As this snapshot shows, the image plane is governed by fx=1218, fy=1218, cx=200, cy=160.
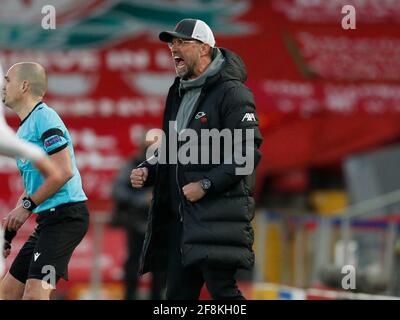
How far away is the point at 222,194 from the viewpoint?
25.1 feet

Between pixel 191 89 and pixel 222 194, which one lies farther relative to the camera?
pixel 191 89

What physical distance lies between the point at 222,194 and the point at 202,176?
17cm

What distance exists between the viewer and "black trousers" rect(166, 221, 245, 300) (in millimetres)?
7652

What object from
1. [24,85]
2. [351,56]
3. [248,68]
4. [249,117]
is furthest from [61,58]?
[249,117]

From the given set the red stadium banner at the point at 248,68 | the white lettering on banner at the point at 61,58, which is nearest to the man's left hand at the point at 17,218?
the red stadium banner at the point at 248,68

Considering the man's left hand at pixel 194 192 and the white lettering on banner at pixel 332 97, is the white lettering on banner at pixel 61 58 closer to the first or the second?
the white lettering on banner at pixel 332 97

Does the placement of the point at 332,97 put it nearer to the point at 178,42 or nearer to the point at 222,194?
the point at 178,42

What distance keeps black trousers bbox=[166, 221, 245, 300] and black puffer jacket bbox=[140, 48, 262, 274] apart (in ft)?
0.38

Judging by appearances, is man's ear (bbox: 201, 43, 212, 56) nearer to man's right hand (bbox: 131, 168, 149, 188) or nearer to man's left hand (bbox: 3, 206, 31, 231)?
man's right hand (bbox: 131, 168, 149, 188)

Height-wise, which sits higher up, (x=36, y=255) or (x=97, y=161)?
(x=97, y=161)

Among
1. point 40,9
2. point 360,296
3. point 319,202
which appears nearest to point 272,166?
point 319,202

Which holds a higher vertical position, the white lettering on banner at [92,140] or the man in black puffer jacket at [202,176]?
the white lettering on banner at [92,140]

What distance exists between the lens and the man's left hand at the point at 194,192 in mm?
7559

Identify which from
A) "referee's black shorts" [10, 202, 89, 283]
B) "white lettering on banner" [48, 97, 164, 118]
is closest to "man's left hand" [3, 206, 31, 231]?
"referee's black shorts" [10, 202, 89, 283]
